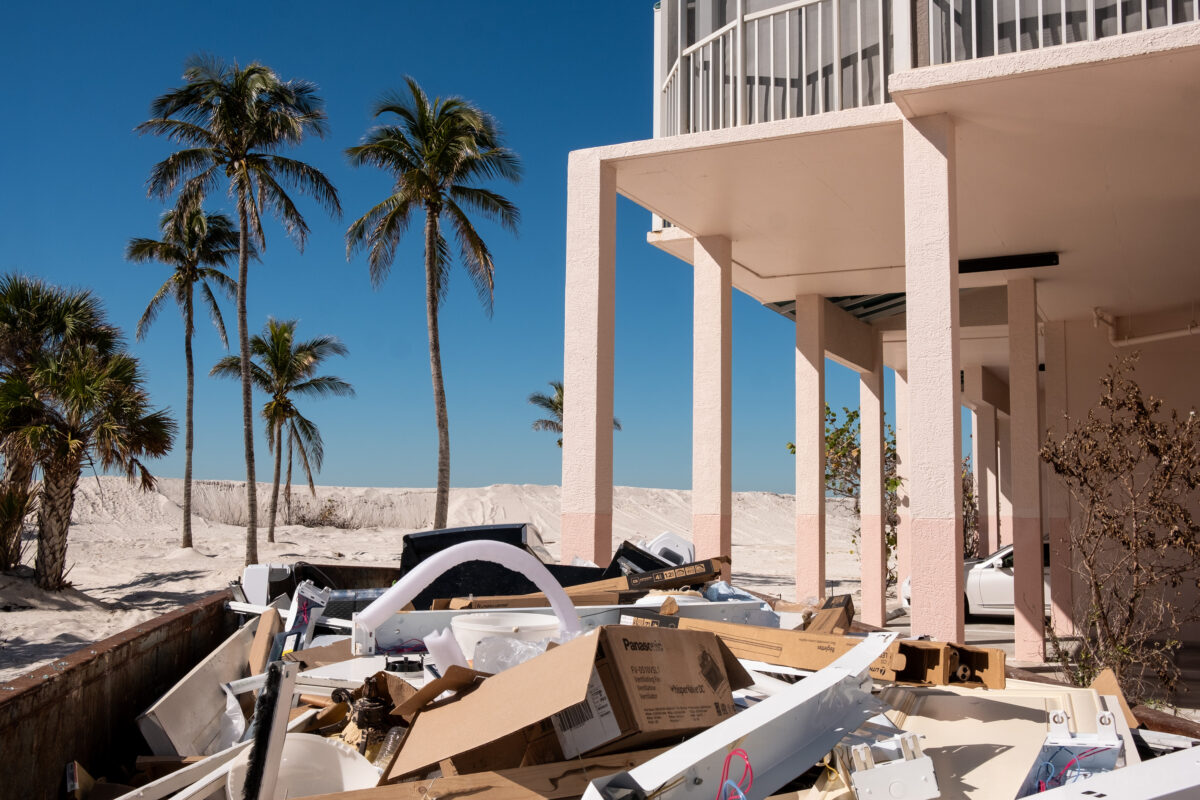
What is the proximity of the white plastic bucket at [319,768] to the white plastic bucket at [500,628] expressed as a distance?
971 millimetres

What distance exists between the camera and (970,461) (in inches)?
964

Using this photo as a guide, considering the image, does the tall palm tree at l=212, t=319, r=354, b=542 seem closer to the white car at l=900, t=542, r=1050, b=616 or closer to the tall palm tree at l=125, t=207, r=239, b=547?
the tall palm tree at l=125, t=207, r=239, b=547

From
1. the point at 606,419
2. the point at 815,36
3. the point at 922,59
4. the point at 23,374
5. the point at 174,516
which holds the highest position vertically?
the point at 815,36

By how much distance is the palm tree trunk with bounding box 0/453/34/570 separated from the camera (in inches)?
594

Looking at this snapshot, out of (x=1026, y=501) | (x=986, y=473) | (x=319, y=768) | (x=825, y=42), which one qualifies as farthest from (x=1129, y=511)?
(x=986, y=473)

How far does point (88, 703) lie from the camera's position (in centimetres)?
286

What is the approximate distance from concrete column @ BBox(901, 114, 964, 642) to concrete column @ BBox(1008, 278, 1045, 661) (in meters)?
4.50

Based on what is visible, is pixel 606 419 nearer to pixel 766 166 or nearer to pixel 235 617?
pixel 766 166

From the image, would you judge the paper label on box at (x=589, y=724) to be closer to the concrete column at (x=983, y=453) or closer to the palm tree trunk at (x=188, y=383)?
the concrete column at (x=983, y=453)

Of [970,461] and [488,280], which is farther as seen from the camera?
[970,461]

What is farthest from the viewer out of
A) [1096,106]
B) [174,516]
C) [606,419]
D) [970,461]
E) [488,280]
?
[174,516]

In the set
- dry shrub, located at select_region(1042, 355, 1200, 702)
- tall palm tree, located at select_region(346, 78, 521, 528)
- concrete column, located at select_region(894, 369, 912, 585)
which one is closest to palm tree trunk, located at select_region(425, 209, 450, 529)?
tall palm tree, located at select_region(346, 78, 521, 528)

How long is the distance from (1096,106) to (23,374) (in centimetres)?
1693

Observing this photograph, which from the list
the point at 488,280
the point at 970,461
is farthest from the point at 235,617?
the point at 970,461
